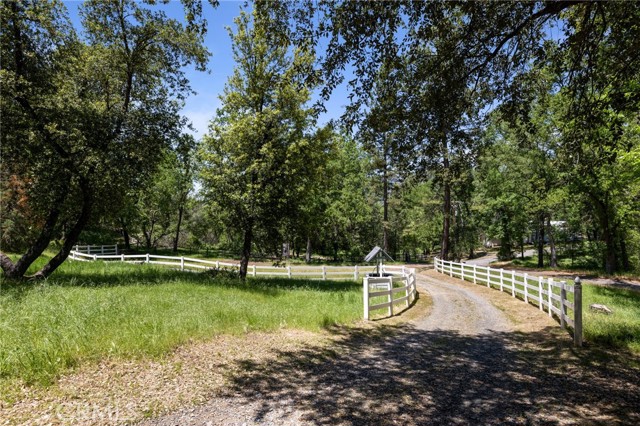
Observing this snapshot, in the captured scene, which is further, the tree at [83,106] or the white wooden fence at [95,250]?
the white wooden fence at [95,250]

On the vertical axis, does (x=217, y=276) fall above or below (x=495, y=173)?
below

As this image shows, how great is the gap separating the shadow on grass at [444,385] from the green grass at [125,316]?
1.86m

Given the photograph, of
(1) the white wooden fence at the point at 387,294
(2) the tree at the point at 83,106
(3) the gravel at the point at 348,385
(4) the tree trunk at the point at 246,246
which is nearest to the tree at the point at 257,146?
(4) the tree trunk at the point at 246,246

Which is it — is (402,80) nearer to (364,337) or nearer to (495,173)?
(364,337)

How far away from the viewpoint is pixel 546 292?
11336 mm

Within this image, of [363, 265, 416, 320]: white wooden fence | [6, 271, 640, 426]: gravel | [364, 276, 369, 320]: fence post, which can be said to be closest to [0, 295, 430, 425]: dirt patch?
[6, 271, 640, 426]: gravel

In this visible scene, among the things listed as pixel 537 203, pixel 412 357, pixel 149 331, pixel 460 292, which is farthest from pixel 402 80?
pixel 537 203

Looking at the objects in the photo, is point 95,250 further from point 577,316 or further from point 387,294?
point 577,316

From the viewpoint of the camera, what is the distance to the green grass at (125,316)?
5.54 m

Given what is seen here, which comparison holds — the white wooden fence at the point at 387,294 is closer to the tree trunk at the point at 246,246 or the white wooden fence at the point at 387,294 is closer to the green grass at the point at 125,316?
the green grass at the point at 125,316

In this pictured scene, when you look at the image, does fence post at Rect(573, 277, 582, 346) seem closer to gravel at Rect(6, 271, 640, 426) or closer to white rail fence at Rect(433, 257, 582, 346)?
white rail fence at Rect(433, 257, 582, 346)

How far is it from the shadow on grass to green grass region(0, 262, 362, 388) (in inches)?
73.3

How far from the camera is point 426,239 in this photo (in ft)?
171

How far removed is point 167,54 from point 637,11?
15.6 metres
